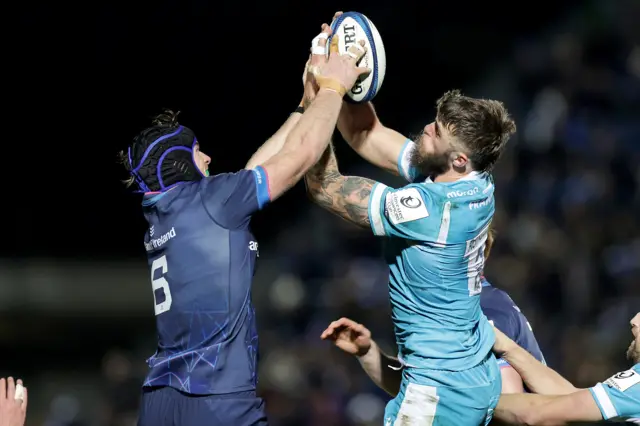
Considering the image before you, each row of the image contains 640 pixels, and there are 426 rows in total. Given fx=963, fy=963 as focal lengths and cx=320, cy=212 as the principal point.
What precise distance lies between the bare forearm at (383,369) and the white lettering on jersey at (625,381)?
3.62 ft

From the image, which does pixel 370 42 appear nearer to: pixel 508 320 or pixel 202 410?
pixel 508 320

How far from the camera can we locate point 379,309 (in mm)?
9953

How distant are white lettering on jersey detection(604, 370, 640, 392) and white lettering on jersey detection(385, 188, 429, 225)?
1.19 metres

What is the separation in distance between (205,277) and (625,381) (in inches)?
78.9

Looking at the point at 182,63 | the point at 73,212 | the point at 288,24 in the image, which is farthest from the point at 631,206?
the point at 73,212

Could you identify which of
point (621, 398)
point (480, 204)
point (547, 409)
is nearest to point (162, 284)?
point (480, 204)

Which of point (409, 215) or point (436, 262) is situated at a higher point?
point (409, 215)

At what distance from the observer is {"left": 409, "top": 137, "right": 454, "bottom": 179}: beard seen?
4543mm

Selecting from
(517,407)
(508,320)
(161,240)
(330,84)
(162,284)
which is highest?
(330,84)

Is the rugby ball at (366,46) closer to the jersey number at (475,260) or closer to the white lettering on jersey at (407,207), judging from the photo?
the white lettering on jersey at (407,207)

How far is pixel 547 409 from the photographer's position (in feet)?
15.0

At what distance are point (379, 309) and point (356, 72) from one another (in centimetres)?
548

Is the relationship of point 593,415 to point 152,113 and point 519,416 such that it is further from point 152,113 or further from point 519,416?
point 152,113

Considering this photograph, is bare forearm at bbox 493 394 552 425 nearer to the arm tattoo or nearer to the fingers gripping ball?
the arm tattoo
